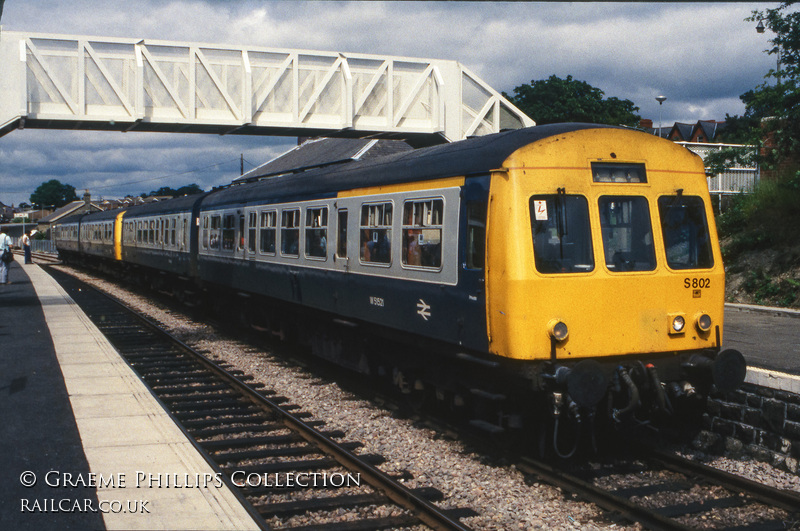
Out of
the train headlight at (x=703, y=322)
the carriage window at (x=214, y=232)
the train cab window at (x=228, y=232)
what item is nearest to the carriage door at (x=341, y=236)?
the train headlight at (x=703, y=322)

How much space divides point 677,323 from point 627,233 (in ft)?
3.04

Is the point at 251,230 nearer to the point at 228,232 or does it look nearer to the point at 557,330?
the point at 228,232

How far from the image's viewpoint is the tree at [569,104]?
47031 millimetres

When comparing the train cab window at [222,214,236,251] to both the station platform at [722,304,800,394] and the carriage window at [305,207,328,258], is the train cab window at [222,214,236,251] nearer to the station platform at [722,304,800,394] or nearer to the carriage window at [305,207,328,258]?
the carriage window at [305,207,328,258]

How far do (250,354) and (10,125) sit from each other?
743 centimetres

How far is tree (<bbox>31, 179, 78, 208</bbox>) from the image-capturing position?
161500 millimetres

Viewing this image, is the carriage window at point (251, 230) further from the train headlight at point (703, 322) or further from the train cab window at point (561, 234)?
the train headlight at point (703, 322)

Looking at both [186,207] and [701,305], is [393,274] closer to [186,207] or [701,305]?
[701,305]

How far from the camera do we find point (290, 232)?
12039 millimetres

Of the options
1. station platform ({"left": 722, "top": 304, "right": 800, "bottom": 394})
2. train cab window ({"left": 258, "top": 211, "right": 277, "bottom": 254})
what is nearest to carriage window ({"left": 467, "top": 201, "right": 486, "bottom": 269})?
station platform ({"left": 722, "top": 304, "right": 800, "bottom": 394})

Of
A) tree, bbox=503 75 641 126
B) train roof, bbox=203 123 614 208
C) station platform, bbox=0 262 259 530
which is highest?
tree, bbox=503 75 641 126

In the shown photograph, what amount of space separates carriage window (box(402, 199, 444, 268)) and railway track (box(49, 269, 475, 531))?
1.98m

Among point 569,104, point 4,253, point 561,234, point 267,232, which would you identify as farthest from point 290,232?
point 569,104

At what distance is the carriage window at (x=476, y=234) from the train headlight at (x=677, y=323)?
178cm
